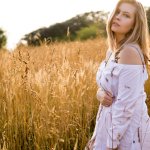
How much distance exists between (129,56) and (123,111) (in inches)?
11.5

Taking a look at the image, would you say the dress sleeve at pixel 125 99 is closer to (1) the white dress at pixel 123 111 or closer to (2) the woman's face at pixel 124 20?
(1) the white dress at pixel 123 111

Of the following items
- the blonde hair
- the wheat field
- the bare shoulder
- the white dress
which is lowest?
the wheat field

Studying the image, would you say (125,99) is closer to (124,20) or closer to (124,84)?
(124,84)

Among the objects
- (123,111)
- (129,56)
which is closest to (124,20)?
(129,56)

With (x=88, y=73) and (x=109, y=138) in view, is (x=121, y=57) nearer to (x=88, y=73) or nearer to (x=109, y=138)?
(x=109, y=138)


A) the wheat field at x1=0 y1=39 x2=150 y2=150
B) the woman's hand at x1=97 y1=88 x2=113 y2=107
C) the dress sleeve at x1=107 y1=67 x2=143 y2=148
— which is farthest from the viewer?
the wheat field at x1=0 y1=39 x2=150 y2=150

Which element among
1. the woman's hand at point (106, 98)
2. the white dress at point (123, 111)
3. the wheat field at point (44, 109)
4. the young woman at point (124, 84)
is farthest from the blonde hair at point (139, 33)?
the wheat field at point (44, 109)

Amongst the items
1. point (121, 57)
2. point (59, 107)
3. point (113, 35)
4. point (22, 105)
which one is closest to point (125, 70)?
point (121, 57)

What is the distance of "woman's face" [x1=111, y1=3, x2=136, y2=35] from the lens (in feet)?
9.45

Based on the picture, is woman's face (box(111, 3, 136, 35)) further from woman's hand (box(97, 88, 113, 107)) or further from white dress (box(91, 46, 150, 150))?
woman's hand (box(97, 88, 113, 107))

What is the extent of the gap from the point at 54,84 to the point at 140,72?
1.36m

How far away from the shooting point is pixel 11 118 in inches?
158

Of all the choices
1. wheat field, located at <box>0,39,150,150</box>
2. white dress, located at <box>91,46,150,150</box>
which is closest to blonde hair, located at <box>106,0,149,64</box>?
white dress, located at <box>91,46,150,150</box>

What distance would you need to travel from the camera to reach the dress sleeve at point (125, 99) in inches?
106
